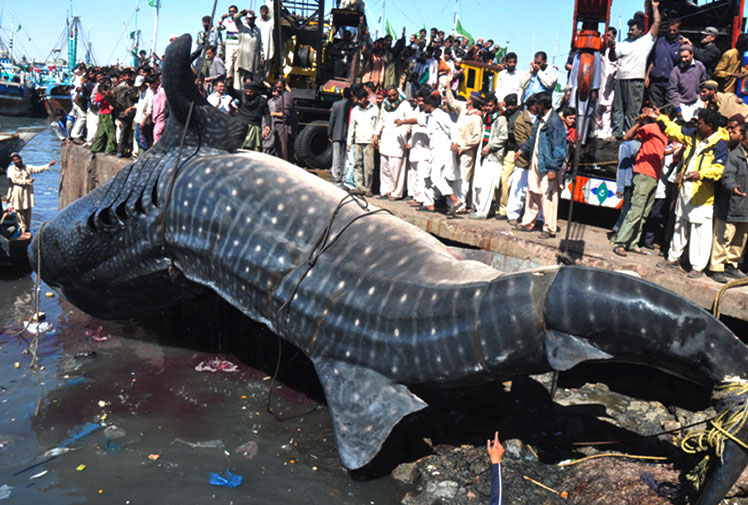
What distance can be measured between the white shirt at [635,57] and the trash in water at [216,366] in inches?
311

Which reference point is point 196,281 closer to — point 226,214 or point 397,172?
point 226,214

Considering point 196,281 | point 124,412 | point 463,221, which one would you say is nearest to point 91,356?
point 124,412

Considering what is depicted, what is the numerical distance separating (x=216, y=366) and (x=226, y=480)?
7.99 ft

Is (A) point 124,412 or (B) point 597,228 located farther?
(B) point 597,228

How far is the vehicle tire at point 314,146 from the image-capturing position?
1518 centimetres

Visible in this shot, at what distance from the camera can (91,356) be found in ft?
25.9

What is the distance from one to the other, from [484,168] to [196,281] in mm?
5349

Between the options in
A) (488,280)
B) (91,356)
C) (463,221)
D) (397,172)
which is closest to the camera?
(488,280)

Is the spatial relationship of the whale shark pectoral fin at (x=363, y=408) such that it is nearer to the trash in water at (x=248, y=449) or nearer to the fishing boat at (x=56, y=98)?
the trash in water at (x=248, y=449)

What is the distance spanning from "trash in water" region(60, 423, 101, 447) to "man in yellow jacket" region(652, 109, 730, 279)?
253 inches

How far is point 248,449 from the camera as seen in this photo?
19.4 feet

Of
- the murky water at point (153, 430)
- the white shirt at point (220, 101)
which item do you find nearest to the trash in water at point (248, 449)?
the murky water at point (153, 430)

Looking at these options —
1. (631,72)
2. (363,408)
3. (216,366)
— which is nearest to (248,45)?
(631,72)

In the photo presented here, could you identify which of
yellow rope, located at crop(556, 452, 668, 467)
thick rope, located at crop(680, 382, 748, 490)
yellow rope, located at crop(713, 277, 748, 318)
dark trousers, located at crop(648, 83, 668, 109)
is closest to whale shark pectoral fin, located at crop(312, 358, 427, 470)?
yellow rope, located at crop(556, 452, 668, 467)
